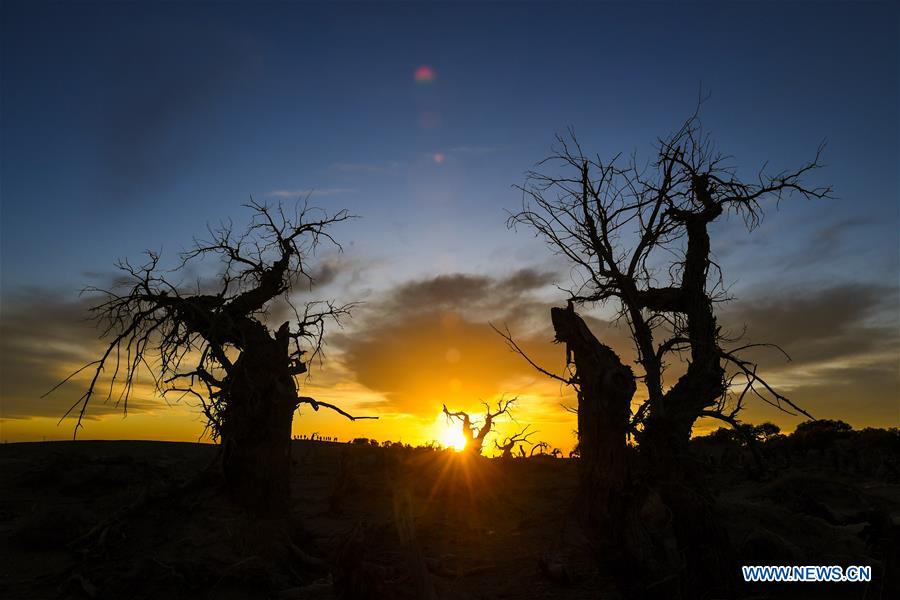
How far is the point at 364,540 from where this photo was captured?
9.53 metres

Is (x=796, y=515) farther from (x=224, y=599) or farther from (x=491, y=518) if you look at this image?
(x=224, y=599)

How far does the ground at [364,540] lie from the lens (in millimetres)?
9508

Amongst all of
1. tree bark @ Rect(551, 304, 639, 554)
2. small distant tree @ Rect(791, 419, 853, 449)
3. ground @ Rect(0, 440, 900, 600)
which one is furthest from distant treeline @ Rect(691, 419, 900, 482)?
tree bark @ Rect(551, 304, 639, 554)

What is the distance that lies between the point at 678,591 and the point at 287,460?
28.5ft

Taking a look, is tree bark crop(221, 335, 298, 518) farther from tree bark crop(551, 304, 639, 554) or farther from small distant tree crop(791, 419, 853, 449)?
small distant tree crop(791, 419, 853, 449)

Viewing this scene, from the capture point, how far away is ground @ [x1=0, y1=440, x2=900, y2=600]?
9.51 metres

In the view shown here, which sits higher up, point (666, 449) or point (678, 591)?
point (666, 449)

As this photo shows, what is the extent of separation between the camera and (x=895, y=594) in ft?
24.6

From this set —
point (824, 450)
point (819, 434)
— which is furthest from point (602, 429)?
point (819, 434)

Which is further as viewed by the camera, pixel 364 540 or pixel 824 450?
pixel 824 450

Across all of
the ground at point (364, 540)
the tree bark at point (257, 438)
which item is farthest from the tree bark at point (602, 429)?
the tree bark at point (257, 438)

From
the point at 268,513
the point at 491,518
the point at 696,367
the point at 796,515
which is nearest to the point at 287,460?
the point at 268,513

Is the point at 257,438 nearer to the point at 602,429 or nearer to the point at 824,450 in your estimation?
the point at 602,429

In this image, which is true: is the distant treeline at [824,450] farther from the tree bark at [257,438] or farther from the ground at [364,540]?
the tree bark at [257,438]
